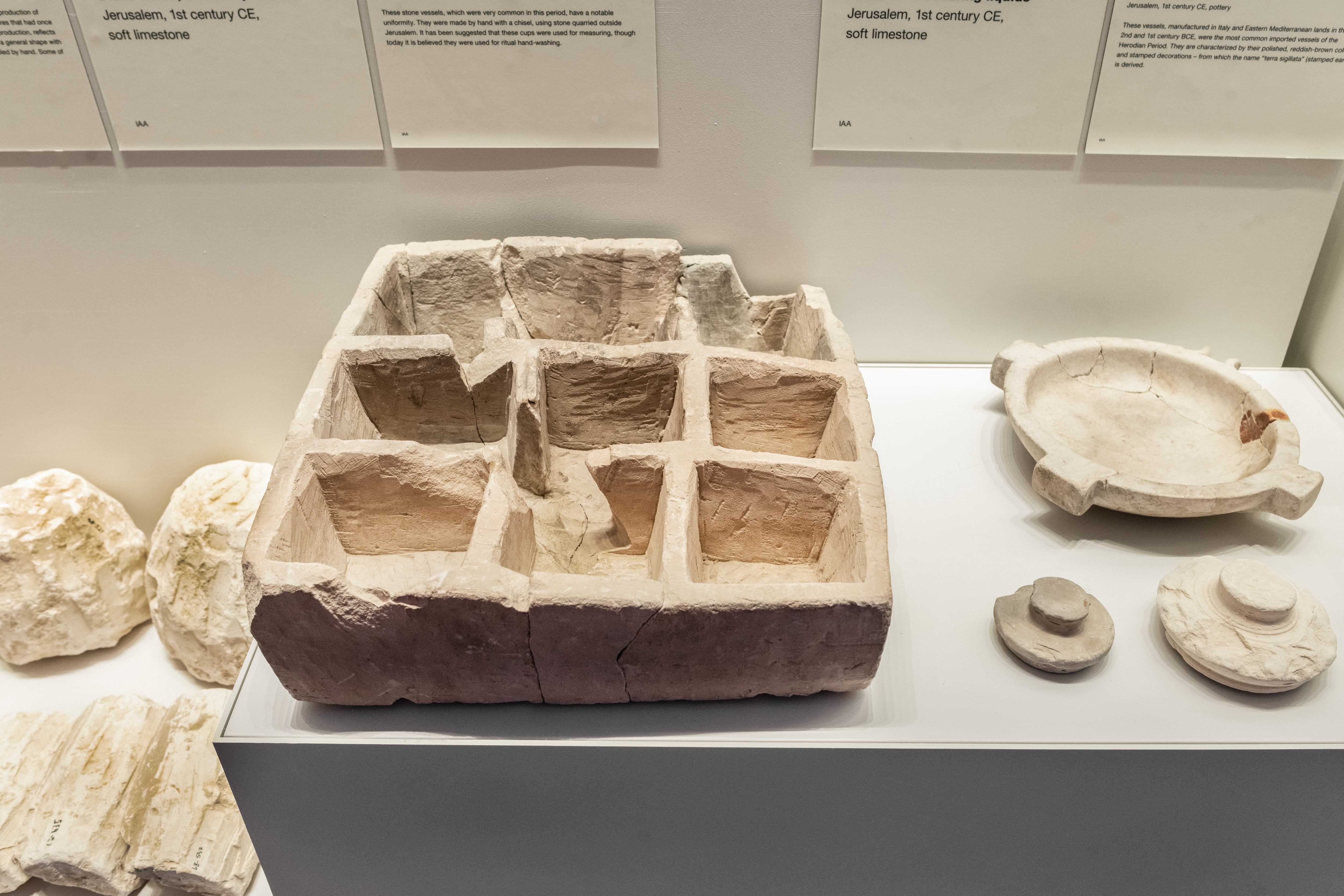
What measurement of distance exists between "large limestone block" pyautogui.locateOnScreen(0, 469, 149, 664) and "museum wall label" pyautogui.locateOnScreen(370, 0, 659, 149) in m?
2.12

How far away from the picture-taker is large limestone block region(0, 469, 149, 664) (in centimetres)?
365

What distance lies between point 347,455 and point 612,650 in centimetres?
88

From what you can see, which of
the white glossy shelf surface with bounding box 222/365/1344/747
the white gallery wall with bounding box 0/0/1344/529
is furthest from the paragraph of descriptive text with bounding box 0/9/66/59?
the white glossy shelf surface with bounding box 222/365/1344/747

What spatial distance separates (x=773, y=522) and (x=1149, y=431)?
137 cm

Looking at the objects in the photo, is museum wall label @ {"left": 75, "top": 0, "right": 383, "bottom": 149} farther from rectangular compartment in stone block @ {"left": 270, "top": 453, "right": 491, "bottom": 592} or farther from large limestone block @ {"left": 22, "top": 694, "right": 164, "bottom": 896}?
large limestone block @ {"left": 22, "top": 694, "right": 164, "bottom": 896}

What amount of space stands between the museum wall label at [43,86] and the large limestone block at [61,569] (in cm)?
143

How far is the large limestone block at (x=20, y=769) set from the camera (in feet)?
10.5

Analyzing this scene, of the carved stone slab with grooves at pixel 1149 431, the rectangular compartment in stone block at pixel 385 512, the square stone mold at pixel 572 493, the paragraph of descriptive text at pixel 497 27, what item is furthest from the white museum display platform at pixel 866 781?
the paragraph of descriptive text at pixel 497 27

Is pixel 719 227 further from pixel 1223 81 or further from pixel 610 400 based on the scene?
pixel 1223 81

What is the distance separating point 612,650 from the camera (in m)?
2.04

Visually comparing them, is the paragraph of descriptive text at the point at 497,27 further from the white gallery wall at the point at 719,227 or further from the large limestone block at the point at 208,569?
the large limestone block at the point at 208,569

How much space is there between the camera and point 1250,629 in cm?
225

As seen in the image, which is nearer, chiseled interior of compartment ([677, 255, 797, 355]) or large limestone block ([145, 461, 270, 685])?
chiseled interior of compartment ([677, 255, 797, 355])

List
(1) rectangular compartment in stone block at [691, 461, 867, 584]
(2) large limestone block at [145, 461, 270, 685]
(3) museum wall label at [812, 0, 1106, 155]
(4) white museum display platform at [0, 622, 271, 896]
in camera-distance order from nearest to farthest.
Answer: (1) rectangular compartment in stone block at [691, 461, 867, 584] < (3) museum wall label at [812, 0, 1106, 155] < (2) large limestone block at [145, 461, 270, 685] < (4) white museum display platform at [0, 622, 271, 896]
